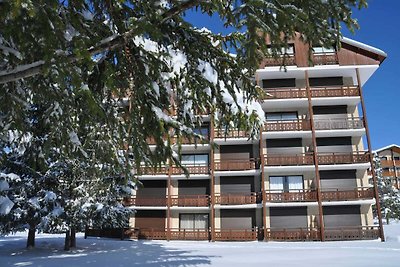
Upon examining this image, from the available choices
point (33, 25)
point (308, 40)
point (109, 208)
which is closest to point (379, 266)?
point (308, 40)

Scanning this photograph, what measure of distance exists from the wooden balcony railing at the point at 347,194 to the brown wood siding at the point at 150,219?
12.3 metres

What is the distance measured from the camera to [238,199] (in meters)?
25.3

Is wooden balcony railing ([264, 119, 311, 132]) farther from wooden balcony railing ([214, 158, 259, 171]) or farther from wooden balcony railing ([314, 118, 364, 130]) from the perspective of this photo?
wooden balcony railing ([214, 158, 259, 171])

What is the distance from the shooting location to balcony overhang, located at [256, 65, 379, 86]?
26.4 m

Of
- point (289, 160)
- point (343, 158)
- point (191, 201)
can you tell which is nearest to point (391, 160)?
point (343, 158)

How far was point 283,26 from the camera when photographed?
172 inches

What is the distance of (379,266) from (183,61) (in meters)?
8.86

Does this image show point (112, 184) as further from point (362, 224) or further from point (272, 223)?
point (362, 224)

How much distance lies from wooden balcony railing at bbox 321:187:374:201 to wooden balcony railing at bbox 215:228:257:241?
18.5 ft

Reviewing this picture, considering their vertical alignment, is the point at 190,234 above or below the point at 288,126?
below

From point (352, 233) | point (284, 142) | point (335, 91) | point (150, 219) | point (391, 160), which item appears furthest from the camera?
point (391, 160)

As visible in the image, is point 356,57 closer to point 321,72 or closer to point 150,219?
point 321,72

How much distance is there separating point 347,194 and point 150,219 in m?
14.8

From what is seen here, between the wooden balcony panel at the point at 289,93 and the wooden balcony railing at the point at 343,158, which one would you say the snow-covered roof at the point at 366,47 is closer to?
the wooden balcony panel at the point at 289,93
